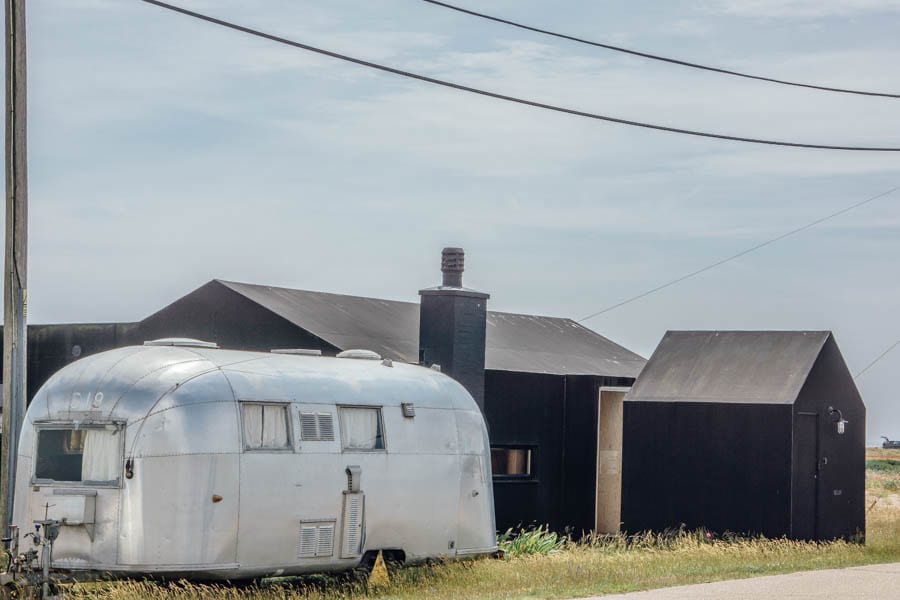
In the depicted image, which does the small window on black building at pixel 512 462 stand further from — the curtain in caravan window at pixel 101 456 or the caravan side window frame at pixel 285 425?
the curtain in caravan window at pixel 101 456

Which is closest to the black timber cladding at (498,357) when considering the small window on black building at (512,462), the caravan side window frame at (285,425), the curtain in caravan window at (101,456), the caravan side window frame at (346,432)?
the small window on black building at (512,462)

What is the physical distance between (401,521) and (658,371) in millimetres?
9143

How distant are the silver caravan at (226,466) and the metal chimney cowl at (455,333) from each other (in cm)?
516

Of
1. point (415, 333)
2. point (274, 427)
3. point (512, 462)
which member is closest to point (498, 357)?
point (415, 333)

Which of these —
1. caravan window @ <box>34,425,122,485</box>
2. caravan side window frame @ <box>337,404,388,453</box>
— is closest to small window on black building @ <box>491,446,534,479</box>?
caravan side window frame @ <box>337,404,388,453</box>

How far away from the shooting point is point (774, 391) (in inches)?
917

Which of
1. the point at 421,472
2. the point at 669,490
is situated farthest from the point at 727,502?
the point at 421,472

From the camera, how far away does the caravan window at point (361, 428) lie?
651 inches

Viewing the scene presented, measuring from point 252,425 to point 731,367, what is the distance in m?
11.2

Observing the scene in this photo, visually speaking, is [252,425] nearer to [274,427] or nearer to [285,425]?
[274,427]

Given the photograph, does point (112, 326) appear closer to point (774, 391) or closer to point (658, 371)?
point (658, 371)

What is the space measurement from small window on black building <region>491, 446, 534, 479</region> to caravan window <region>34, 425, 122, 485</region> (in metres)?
10.1

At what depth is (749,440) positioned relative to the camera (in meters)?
23.2

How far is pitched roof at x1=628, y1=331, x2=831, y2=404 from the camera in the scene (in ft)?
77.0
